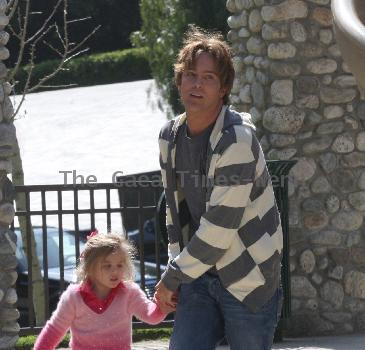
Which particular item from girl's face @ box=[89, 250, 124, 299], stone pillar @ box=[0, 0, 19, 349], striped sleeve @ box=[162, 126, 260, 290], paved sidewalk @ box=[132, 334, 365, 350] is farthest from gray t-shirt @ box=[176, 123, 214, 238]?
paved sidewalk @ box=[132, 334, 365, 350]

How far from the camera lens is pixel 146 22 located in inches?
717

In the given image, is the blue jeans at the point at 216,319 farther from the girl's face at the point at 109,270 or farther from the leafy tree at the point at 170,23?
the leafy tree at the point at 170,23

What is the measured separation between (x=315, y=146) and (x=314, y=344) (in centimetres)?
140

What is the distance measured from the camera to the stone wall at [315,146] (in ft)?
24.0

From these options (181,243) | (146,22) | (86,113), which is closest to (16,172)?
(181,243)

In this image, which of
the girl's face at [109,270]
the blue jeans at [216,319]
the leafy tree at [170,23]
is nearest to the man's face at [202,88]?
the blue jeans at [216,319]

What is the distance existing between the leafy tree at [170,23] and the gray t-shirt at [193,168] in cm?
1326

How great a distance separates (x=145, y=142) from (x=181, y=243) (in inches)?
682

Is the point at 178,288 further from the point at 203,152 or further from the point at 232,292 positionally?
the point at 203,152

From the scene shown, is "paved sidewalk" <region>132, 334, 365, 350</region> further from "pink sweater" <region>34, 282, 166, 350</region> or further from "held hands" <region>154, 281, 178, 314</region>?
"held hands" <region>154, 281, 178, 314</region>

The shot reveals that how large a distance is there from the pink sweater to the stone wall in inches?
121

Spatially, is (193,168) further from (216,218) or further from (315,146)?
(315,146)

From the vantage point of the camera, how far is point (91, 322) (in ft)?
14.9

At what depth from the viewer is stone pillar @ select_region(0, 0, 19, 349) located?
228 inches
